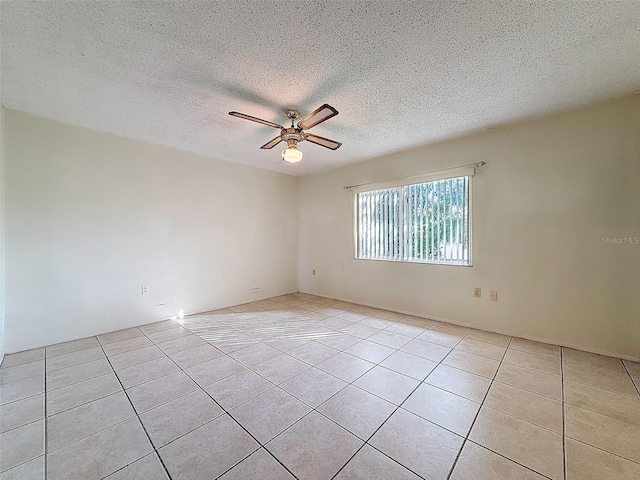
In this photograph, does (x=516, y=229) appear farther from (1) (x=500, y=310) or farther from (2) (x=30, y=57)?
(2) (x=30, y=57)

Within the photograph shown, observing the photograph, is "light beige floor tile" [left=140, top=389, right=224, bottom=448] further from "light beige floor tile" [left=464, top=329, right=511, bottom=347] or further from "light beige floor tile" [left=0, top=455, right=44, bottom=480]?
"light beige floor tile" [left=464, top=329, right=511, bottom=347]

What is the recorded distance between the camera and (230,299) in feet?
14.1

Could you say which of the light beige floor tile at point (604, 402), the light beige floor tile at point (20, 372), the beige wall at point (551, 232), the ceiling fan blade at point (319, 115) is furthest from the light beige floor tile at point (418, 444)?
the light beige floor tile at point (20, 372)

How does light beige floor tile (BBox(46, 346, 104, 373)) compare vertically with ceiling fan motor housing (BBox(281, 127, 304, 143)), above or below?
below

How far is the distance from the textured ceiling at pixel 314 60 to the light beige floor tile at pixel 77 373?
242 cm

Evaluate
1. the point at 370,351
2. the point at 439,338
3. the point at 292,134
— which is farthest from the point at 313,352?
the point at 292,134

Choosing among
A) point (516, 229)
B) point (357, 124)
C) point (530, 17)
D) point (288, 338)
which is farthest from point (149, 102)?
point (516, 229)

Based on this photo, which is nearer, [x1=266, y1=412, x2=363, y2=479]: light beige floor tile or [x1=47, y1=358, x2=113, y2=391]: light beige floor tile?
[x1=266, y1=412, x2=363, y2=479]: light beige floor tile

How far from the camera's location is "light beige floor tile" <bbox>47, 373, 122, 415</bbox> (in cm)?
176

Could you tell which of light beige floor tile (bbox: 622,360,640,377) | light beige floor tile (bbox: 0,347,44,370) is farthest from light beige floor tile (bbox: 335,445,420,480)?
light beige floor tile (bbox: 0,347,44,370)

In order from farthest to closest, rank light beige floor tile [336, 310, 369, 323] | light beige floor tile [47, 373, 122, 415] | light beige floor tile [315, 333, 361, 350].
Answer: light beige floor tile [336, 310, 369, 323] < light beige floor tile [315, 333, 361, 350] < light beige floor tile [47, 373, 122, 415]

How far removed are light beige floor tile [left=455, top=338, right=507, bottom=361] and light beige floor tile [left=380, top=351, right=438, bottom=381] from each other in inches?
21.2

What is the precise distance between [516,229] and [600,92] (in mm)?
1363

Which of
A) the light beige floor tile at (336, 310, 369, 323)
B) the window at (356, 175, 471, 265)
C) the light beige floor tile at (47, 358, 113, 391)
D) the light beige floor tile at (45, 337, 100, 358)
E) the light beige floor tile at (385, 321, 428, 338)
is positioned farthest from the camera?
the light beige floor tile at (336, 310, 369, 323)
